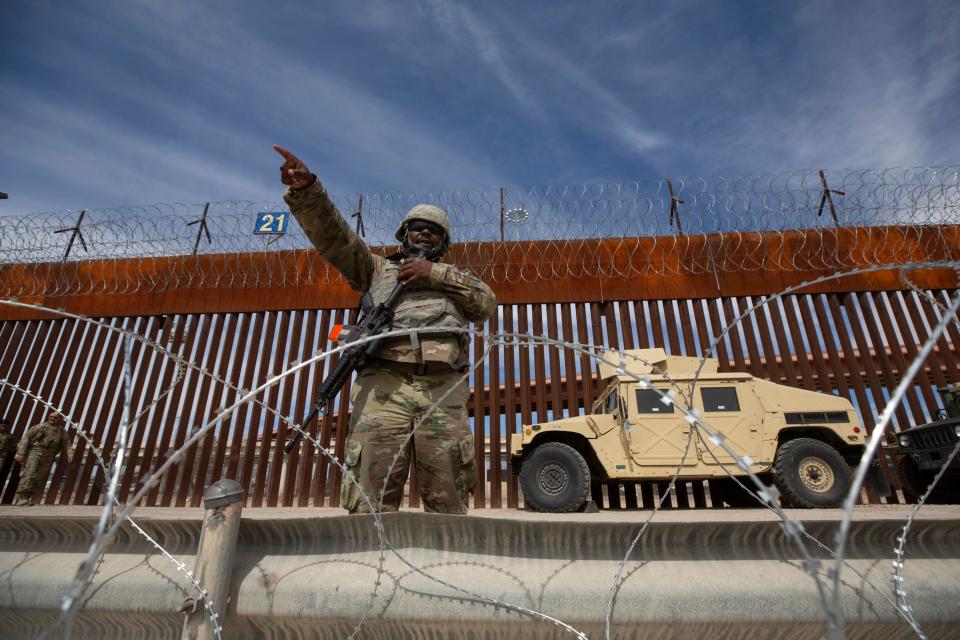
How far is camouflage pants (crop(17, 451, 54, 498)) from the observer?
631cm

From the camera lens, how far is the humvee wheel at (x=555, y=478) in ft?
16.9

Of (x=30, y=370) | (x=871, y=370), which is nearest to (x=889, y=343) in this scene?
(x=871, y=370)

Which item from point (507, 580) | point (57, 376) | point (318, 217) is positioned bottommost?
point (507, 580)

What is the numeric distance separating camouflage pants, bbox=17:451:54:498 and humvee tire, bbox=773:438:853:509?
818 cm

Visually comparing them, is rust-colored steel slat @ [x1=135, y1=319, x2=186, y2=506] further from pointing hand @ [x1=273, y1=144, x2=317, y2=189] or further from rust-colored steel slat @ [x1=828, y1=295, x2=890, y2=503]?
rust-colored steel slat @ [x1=828, y1=295, x2=890, y2=503]

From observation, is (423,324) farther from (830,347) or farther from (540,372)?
(830,347)

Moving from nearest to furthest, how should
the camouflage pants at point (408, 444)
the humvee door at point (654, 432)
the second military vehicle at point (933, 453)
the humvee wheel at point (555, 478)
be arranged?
1. the camouflage pants at point (408, 444)
2. the second military vehicle at point (933, 453)
3. the humvee wheel at point (555, 478)
4. the humvee door at point (654, 432)

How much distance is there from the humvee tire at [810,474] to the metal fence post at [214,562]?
17.1 ft

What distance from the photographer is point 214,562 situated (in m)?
1.38

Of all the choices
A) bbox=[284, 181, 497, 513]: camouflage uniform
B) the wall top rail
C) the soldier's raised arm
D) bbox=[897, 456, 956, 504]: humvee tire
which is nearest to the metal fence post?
bbox=[284, 181, 497, 513]: camouflage uniform

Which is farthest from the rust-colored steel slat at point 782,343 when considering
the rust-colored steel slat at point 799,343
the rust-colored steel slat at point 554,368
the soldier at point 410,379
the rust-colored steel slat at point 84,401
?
the rust-colored steel slat at point 84,401

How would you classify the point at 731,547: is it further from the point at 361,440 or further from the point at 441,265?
the point at 441,265

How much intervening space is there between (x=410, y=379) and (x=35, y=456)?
6337mm

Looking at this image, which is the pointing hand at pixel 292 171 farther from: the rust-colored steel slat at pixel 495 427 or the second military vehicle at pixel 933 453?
the second military vehicle at pixel 933 453
